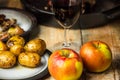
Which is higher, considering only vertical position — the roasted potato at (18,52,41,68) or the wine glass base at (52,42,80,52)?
the roasted potato at (18,52,41,68)

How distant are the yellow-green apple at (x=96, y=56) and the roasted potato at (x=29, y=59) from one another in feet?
0.40

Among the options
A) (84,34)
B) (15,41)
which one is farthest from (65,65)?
(84,34)

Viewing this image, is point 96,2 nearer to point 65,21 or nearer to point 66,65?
point 65,21

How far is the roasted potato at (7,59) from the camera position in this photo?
0.79 metres

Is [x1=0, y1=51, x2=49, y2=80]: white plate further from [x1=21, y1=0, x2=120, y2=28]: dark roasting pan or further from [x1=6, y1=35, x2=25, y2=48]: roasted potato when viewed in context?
[x1=21, y1=0, x2=120, y2=28]: dark roasting pan

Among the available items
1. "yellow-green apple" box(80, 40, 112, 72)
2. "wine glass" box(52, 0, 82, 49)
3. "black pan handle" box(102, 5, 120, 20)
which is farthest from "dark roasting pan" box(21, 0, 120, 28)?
"yellow-green apple" box(80, 40, 112, 72)

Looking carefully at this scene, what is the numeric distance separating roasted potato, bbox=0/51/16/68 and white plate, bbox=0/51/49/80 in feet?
0.06

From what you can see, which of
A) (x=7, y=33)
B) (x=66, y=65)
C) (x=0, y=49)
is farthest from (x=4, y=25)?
(x=66, y=65)

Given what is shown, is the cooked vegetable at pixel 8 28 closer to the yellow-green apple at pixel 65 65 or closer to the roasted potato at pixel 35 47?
the roasted potato at pixel 35 47

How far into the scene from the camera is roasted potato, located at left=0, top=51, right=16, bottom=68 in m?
0.79

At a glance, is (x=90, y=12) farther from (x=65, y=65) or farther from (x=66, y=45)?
(x=65, y=65)

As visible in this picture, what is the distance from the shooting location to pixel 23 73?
0.80 meters

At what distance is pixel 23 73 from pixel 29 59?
0.04 m

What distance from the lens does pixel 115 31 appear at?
1058 mm
